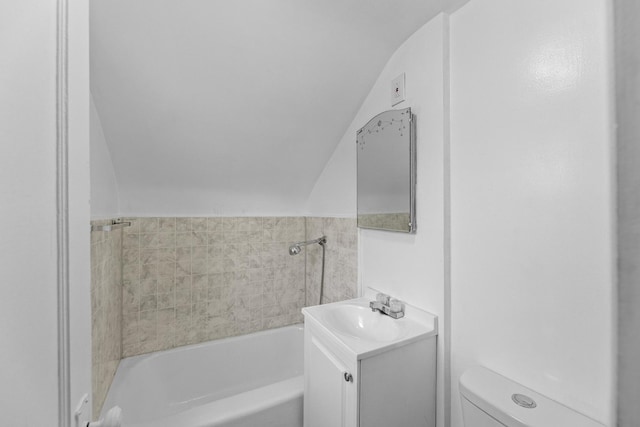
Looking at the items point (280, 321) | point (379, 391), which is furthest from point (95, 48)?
point (280, 321)

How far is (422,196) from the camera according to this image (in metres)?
1.25

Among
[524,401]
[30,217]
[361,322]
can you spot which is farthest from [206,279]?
[524,401]

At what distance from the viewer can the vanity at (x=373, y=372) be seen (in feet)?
3.30

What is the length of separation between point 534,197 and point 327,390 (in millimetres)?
1102

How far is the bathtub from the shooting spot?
1250 mm

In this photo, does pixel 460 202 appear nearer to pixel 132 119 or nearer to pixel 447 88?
pixel 447 88

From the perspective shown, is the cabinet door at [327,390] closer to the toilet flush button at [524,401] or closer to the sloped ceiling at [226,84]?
the toilet flush button at [524,401]

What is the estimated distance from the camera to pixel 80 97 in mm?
487

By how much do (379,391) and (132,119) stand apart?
1.77 metres

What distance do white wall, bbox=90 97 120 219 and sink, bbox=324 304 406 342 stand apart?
1.22 metres

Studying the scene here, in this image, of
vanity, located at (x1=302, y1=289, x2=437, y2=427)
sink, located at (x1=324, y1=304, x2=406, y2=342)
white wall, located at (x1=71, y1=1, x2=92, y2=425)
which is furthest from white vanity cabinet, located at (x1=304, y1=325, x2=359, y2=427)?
white wall, located at (x1=71, y1=1, x2=92, y2=425)

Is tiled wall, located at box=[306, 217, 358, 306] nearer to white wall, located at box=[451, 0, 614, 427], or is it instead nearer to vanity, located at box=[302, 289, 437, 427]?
vanity, located at box=[302, 289, 437, 427]

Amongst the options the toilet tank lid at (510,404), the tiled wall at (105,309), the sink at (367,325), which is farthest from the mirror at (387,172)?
the tiled wall at (105,309)

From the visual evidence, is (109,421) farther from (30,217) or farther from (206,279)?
(206,279)
